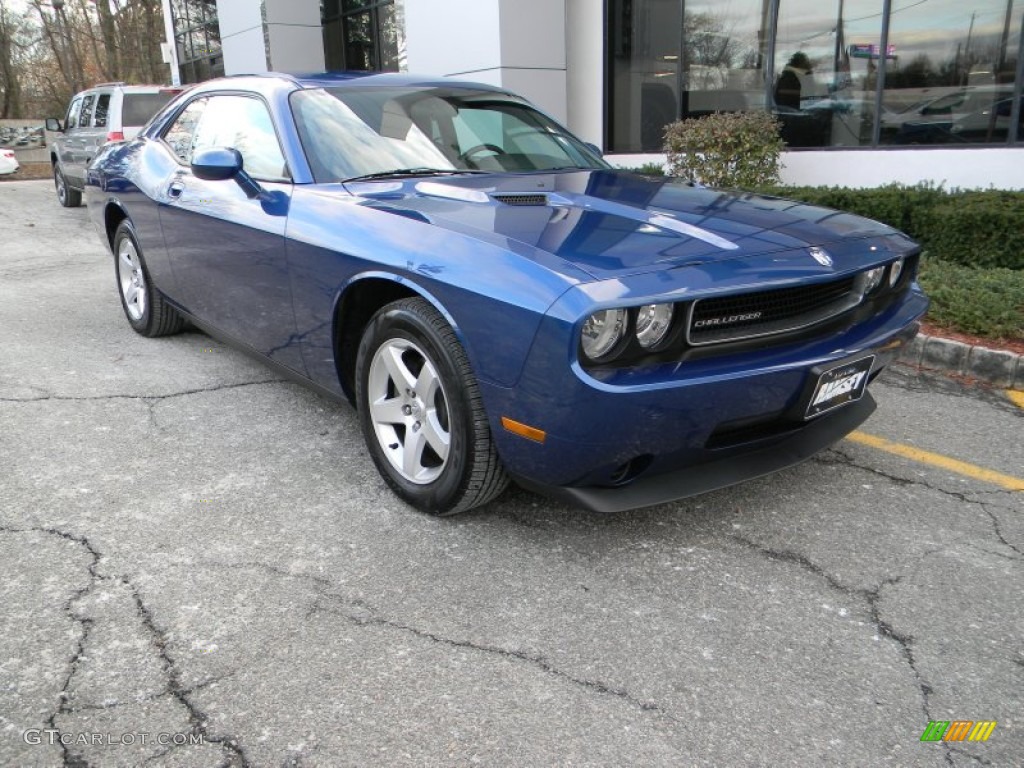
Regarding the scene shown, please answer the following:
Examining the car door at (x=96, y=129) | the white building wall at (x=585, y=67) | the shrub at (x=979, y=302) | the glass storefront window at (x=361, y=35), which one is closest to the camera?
the shrub at (x=979, y=302)

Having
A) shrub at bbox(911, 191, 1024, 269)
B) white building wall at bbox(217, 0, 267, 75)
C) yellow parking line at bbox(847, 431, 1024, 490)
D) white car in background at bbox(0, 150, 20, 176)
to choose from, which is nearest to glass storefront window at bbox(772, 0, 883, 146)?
shrub at bbox(911, 191, 1024, 269)

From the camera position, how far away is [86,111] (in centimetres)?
1262

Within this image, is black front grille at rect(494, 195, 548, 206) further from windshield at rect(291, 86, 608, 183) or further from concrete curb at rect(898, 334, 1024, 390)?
concrete curb at rect(898, 334, 1024, 390)

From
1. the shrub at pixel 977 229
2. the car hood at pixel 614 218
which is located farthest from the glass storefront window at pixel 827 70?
the car hood at pixel 614 218

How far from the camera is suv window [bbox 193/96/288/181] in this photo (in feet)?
11.8

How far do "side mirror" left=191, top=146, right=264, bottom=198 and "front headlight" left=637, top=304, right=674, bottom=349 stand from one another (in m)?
1.97

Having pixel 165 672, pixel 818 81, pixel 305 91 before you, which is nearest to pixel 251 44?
pixel 818 81

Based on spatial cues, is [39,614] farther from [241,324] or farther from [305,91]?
[305,91]

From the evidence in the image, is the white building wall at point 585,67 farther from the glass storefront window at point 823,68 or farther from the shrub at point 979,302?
the shrub at point 979,302

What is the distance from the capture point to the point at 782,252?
260 centimetres

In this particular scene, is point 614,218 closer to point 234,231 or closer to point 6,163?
point 234,231

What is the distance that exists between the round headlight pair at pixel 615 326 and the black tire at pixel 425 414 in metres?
0.48

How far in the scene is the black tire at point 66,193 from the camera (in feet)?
44.1

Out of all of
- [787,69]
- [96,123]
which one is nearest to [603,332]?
[787,69]
